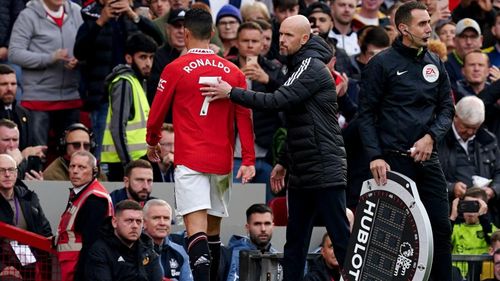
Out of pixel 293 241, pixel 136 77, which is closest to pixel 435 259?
pixel 293 241

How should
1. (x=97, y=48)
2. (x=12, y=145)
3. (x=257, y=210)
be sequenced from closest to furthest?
(x=257, y=210) → (x=12, y=145) → (x=97, y=48)

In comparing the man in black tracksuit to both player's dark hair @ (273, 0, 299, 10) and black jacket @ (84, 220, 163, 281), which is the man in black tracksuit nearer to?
black jacket @ (84, 220, 163, 281)

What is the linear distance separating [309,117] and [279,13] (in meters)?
6.89

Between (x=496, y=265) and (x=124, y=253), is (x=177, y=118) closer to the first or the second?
(x=124, y=253)

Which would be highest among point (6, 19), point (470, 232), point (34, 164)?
point (6, 19)

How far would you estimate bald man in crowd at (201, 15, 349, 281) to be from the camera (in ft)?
40.4

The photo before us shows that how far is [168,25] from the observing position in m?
17.8

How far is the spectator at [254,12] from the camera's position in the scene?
1895 centimetres

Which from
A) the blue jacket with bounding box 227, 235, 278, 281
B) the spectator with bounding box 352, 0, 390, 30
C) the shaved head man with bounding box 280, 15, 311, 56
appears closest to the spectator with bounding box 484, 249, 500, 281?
the blue jacket with bounding box 227, 235, 278, 281

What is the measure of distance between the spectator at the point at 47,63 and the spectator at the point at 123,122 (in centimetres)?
98

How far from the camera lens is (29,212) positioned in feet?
48.4

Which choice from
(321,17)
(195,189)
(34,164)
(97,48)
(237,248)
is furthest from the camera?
(321,17)

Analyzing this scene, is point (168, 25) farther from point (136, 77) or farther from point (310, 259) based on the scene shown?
point (310, 259)

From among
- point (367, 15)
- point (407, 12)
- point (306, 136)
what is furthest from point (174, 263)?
point (367, 15)
